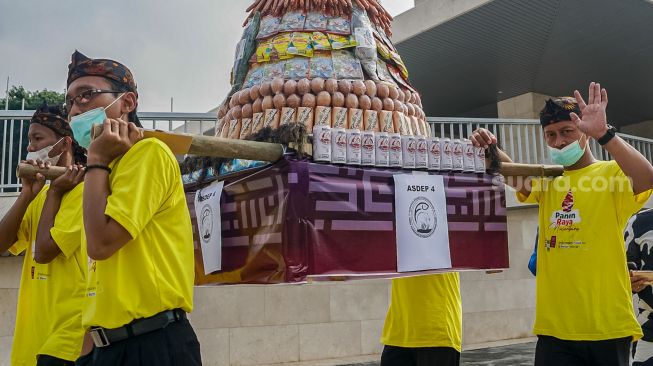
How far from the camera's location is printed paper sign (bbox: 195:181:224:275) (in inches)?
126

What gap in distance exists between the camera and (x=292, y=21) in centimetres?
336

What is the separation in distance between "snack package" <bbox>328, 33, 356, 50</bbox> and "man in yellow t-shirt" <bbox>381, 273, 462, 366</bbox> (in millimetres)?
1379

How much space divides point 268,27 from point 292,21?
156 millimetres

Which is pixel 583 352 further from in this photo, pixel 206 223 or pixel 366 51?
pixel 206 223

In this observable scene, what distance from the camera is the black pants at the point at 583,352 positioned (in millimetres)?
2908

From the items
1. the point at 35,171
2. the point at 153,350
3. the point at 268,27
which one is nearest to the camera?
the point at 153,350

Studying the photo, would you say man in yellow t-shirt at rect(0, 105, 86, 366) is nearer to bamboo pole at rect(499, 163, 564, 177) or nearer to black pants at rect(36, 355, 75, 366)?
black pants at rect(36, 355, 75, 366)

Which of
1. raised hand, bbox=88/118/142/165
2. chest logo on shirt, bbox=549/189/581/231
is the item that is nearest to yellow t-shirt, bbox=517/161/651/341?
chest logo on shirt, bbox=549/189/581/231

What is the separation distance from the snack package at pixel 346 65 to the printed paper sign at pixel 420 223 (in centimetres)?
62

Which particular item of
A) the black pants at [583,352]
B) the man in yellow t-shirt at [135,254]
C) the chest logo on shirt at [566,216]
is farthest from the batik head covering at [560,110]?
the man in yellow t-shirt at [135,254]

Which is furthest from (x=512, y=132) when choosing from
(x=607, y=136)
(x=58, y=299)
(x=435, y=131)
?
(x=58, y=299)

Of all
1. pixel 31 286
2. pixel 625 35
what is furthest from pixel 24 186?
pixel 625 35

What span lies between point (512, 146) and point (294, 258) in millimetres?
6864

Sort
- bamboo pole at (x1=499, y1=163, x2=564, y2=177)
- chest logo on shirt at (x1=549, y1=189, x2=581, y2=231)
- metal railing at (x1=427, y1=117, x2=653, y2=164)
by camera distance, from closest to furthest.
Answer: chest logo on shirt at (x1=549, y1=189, x2=581, y2=231)
bamboo pole at (x1=499, y1=163, x2=564, y2=177)
metal railing at (x1=427, y1=117, x2=653, y2=164)
